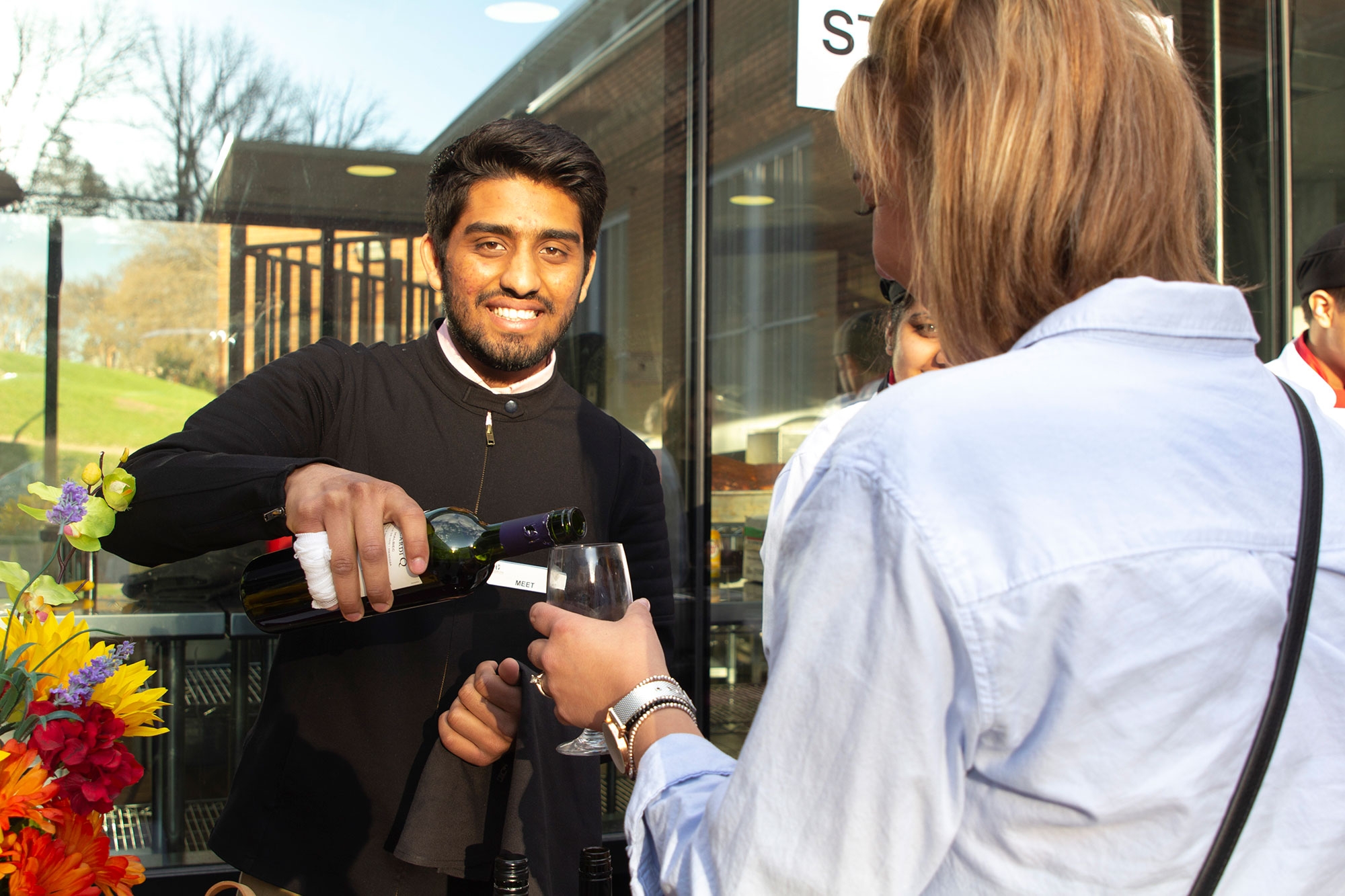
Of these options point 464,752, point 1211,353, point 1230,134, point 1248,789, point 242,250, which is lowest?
point 464,752

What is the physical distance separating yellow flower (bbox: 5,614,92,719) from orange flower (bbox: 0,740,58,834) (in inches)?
3.3

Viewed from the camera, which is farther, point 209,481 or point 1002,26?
point 209,481

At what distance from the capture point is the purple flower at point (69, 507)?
1.09m

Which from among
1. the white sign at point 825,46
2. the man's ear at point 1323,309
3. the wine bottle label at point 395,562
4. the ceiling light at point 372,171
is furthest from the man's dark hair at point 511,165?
the man's ear at point 1323,309

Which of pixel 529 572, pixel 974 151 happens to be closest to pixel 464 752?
pixel 529 572

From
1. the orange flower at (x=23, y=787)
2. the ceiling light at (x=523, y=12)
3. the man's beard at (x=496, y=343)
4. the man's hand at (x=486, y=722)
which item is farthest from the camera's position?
the ceiling light at (x=523, y=12)

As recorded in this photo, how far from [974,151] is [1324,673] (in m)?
0.49

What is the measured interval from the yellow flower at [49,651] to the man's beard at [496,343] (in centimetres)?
95

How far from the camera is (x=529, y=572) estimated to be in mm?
1812

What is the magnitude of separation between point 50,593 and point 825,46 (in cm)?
318

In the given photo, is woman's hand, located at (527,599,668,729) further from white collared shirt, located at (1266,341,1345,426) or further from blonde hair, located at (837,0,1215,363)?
white collared shirt, located at (1266,341,1345,426)

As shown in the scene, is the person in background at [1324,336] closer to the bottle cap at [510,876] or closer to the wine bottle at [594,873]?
the wine bottle at [594,873]

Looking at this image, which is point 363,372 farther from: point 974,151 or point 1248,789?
point 1248,789

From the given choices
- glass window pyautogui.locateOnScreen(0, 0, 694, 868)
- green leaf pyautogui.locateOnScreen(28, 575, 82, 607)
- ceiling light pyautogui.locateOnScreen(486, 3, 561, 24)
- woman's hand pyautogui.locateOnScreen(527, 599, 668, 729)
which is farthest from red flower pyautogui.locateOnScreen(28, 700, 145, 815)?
ceiling light pyautogui.locateOnScreen(486, 3, 561, 24)
